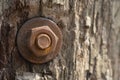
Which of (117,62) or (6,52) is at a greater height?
(6,52)

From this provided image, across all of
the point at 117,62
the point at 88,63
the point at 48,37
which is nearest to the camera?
the point at 48,37

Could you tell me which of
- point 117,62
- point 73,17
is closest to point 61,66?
point 73,17

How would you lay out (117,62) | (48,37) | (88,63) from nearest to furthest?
1. (48,37)
2. (88,63)
3. (117,62)

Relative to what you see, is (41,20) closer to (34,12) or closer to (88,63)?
(34,12)

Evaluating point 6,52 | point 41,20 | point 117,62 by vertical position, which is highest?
point 41,20

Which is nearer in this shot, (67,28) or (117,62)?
(67,28)
